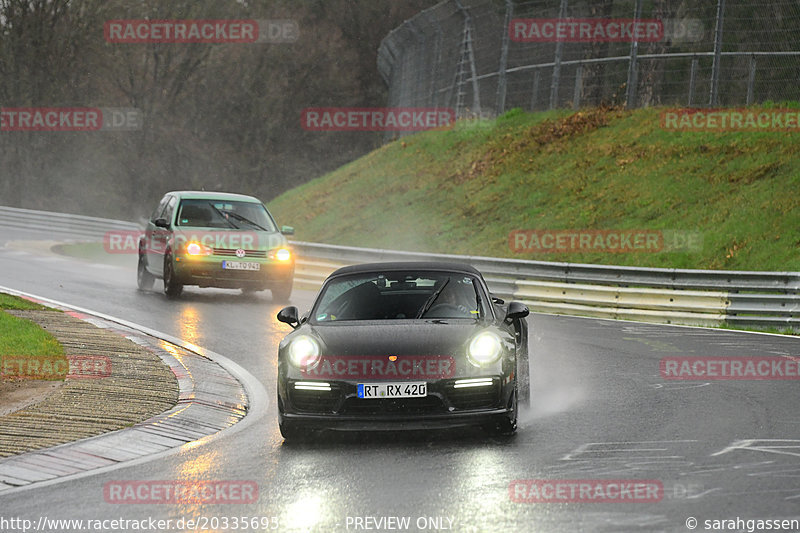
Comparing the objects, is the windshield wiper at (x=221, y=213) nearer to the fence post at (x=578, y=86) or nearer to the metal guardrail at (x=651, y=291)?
the metal guardrail at (x=651, y=291)

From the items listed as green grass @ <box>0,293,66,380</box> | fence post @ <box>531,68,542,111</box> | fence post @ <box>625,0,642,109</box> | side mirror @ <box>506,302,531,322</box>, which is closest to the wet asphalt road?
side mirror @ <box>506,302,531,322</box>

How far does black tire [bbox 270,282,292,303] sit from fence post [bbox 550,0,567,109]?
12939mm

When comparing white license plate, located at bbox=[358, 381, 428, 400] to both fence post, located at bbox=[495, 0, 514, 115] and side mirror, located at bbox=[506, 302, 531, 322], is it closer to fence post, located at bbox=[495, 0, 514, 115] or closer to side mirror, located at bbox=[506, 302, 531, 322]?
side mirror, located at bbox=[506, 302, 531, 322]

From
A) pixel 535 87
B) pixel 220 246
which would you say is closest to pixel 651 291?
pixel 220 246

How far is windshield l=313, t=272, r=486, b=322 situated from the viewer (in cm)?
941

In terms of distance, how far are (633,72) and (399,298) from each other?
2063 cm

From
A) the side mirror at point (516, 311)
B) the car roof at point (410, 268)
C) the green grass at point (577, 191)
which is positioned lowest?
the side mirror at point (516, 311)

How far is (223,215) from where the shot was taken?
63.2ft

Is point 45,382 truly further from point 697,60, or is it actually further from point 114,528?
point 697,60

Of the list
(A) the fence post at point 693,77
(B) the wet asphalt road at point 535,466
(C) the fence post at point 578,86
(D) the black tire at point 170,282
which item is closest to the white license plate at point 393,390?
(B) the wet asphalt road at point 535,466

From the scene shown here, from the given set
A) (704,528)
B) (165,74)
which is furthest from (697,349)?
(165,74)

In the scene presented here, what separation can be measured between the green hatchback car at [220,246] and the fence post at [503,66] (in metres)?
13.4

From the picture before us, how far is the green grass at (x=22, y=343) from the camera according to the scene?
11547 mm

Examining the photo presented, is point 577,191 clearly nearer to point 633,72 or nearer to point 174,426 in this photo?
point 633,72
